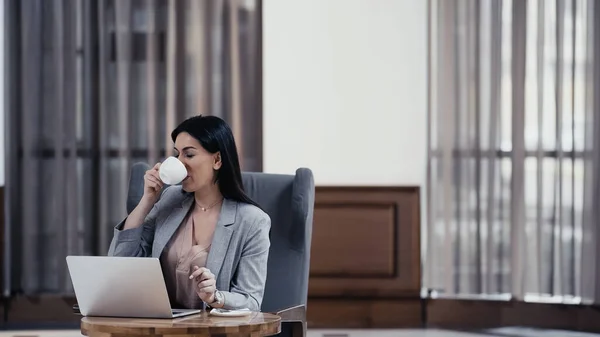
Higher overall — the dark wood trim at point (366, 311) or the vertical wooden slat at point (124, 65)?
the vertical wooden slat at point (124, 65)

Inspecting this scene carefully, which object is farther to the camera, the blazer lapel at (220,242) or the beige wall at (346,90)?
the beige wall at (346,90)

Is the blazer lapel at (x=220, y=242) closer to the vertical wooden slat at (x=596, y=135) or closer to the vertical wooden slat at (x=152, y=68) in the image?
the vertical wooden slat at (x=152, y=68)

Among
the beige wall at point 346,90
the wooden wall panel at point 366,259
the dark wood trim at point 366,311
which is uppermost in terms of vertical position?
the beige wall at point 346,90

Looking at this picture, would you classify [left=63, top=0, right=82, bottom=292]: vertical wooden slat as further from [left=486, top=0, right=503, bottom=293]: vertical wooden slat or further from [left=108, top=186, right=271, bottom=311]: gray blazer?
[left=108, top=186, right=271, bottom=311]: gray blazer

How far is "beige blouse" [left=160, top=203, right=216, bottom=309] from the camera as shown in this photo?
8.29 feet

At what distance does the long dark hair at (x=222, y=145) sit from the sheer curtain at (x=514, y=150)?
2693 millimetres

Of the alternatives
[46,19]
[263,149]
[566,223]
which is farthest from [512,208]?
[46,19]

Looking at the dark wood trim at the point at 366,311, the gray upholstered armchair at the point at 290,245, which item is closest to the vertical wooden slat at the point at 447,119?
the dark wood trim at the point at 366,311

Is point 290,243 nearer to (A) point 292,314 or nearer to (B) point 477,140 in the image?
(A) point 292,314

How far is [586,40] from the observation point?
4895mm

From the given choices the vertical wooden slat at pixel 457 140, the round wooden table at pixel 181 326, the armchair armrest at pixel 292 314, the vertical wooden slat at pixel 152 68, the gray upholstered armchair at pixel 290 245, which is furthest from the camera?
the vertical wooden slat at pixel 152 68

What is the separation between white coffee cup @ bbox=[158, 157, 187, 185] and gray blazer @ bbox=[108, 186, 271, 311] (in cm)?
19

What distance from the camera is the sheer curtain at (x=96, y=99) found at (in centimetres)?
522

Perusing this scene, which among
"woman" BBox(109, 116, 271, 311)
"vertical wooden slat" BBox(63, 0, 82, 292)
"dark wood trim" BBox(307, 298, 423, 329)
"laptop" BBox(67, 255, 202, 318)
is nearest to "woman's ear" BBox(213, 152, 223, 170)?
"woman" BBox(109, 116, 271, 311)
